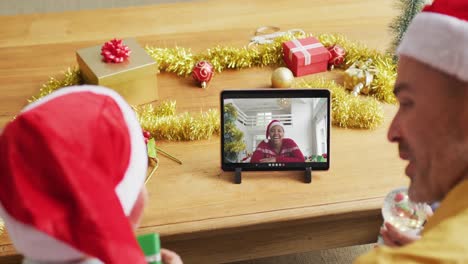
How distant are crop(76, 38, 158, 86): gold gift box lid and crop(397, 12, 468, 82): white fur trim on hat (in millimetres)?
697

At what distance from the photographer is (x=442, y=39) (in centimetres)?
93

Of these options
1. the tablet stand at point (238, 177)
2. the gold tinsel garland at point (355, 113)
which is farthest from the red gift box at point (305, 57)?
the tablet stand at point (238, 177)

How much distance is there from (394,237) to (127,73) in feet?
2.30

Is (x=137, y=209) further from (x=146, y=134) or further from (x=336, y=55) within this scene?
(x=336, y=55)

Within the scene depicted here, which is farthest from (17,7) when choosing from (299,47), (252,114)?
(252,114)

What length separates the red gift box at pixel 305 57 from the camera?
63.8 inches

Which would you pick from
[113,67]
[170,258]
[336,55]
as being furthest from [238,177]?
[336,55]

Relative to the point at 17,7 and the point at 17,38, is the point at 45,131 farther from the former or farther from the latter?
the point at 17,7

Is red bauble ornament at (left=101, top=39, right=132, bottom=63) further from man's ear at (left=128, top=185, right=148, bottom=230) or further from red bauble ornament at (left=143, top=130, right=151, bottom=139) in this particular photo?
man's ear at (left=128, top=185, right=148, bottom=230)

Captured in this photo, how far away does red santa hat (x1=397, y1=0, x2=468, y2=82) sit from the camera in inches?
35.5

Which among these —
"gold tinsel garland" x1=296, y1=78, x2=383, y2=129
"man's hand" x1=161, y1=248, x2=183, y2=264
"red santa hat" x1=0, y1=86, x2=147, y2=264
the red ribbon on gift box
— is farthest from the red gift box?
"red santa hat" x1=0, y1=86, x2=147, y2=264

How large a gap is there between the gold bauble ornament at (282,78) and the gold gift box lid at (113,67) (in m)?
0.29

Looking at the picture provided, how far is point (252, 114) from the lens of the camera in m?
1.35

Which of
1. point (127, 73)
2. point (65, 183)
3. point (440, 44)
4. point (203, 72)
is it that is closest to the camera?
point (65, 183)
